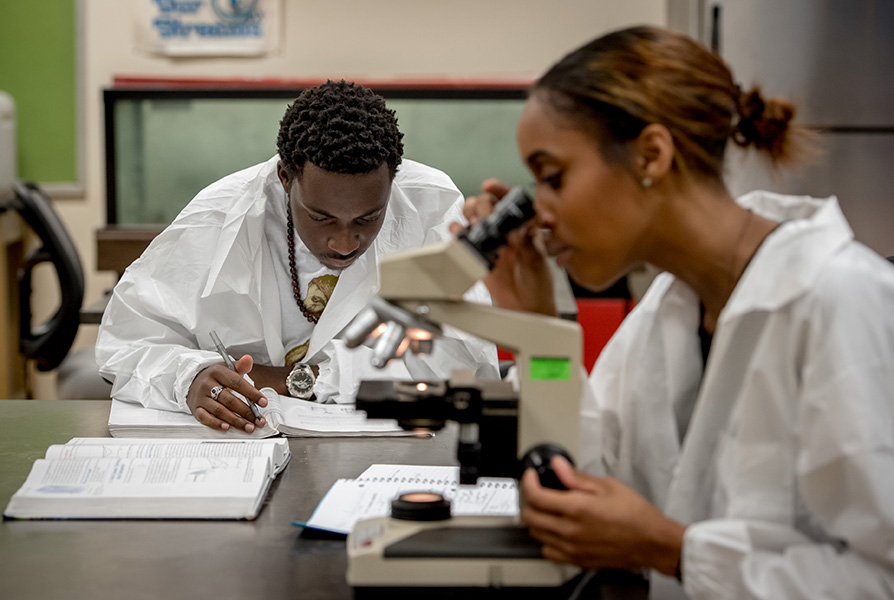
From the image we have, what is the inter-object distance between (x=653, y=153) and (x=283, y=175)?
1.05 m

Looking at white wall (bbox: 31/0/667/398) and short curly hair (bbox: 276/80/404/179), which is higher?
white wall (bbox: 31/0/667/398)

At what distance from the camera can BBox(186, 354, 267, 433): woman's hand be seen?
4.90ft

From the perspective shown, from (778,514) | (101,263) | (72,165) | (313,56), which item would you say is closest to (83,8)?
(72,165)

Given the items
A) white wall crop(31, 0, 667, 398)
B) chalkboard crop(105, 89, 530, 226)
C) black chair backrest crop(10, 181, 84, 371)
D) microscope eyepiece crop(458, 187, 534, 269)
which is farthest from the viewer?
white wall crop(31, 0, 667, 398)

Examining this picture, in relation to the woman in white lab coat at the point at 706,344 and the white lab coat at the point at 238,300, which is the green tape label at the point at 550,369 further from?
the white lab coat at the point at 238,300

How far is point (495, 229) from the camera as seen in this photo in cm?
96

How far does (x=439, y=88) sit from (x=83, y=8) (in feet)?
5.80

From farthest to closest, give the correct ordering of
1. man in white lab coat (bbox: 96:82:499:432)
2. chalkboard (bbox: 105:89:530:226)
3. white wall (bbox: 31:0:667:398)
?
white wall (bbox: 31:0:667:398) < chalkboard (bbox: 105:89:530:226) < man in white lab coat (bbox: 96:82:499:432)

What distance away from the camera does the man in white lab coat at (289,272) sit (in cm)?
168

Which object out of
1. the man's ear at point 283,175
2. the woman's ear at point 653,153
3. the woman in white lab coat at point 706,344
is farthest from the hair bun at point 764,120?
the man's ear at point 283,175

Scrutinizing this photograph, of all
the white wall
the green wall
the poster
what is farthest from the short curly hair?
the green wall

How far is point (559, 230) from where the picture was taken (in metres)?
1.03

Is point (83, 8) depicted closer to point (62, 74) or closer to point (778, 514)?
point (62, 74)

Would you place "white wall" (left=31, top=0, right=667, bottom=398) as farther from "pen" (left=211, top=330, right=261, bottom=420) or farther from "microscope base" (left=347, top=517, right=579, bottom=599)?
"microscope base" (left=347, top=517, right=579, bottom=599)
